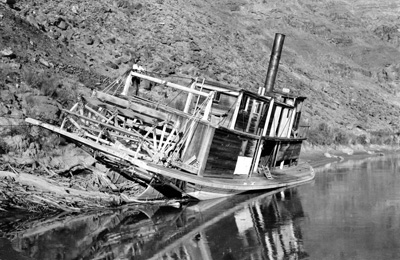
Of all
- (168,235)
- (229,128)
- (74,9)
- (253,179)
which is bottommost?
(168,235)

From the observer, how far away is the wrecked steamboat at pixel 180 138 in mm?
19562

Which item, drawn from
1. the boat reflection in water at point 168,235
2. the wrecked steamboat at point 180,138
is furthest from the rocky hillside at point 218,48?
the boat reflection in water at point 168,235

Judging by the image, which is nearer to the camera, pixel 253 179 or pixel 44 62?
pixel 253 179

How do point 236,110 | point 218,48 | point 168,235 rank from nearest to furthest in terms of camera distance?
1. point 168,235
2. point 236,110
3. point 218,48

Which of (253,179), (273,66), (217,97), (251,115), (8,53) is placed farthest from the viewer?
(273,66)

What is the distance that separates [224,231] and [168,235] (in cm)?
203

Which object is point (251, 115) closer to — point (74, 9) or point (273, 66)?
point (273, 66)

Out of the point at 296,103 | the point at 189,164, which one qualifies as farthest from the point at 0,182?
the point at 296,103

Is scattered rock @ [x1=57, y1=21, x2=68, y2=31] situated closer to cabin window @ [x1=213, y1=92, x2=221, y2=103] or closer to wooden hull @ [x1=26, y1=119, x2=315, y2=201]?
cabin window @ [x1=213, y1=92, x2=221, y2=103]

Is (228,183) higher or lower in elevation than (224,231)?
higher

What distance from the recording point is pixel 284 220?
20469mm

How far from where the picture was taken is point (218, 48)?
48.2 m

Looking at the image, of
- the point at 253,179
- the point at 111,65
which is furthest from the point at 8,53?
the point at 253,179

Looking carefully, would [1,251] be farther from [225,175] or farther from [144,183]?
[225,175]
